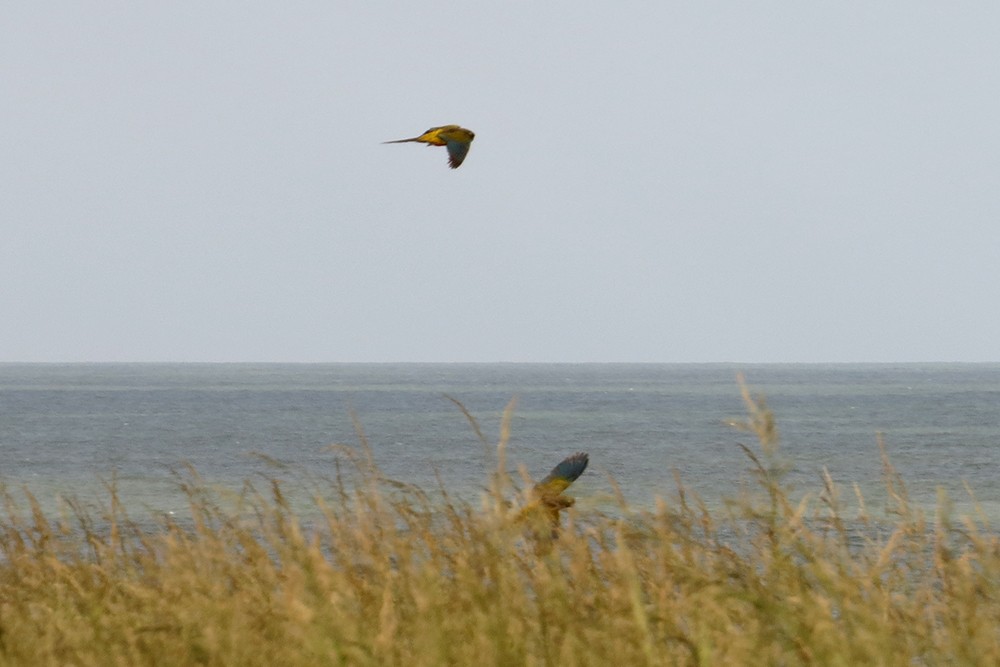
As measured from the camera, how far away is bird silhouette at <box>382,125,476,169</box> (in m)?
12.0

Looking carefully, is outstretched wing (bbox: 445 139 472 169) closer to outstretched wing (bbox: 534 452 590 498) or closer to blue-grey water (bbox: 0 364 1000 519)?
blue-grey water (bbox: 0 364 1000 519)

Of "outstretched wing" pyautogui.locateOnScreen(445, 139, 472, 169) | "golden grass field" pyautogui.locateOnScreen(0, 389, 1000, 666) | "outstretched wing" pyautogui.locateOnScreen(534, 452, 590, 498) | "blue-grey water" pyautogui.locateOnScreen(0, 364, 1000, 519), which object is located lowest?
"blue-grey water" pyautogui.locateOnScreen(0, 364, 1000, 519)

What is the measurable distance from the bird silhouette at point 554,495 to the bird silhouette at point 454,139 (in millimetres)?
4900

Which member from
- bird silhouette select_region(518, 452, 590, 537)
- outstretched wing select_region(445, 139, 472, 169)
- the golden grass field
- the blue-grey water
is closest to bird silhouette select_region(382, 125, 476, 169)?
outstretched wing select_region(445, 139, 472, 169)

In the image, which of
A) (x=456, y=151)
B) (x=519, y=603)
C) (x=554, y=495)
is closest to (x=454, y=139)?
(x=456, y=151)

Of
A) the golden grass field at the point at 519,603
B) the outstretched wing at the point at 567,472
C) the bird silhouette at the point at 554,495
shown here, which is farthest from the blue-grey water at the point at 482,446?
the outstretched wing at the point at 567,472

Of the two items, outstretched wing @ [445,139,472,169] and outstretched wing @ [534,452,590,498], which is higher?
outstretched wing @ [445,139,472,169]

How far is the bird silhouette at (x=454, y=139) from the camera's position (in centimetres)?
1198

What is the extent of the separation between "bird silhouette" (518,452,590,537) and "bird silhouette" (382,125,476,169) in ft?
16.1

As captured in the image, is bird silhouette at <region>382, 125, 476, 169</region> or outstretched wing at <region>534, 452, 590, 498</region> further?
bird silhouette at <region>382, 125, 476, 169</region>

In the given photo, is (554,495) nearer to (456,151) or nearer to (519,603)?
(519,603)

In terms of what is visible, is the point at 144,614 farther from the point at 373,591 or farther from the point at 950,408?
the point at 950,408

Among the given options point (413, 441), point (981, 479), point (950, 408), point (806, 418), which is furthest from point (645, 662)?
point (950, 408)

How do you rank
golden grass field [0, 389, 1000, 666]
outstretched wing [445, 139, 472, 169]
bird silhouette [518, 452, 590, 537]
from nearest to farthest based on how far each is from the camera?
golden grass field [0, 389, 1000, 666], bird silhouette [518, 452, 590, 537], outstretched wing [445, 139, 472, 169]
